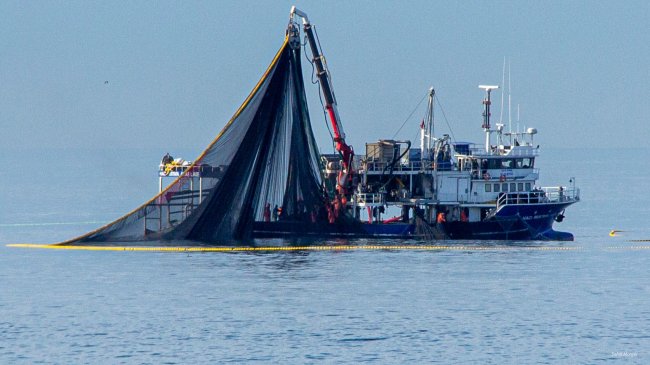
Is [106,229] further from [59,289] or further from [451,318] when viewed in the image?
[451,318]

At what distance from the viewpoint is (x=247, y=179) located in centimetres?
7325

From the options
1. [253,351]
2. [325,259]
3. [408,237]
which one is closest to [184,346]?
[253,351]

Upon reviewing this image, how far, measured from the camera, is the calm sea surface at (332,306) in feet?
161

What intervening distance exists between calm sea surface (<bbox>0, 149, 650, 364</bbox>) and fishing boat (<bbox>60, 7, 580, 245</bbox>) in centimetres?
172

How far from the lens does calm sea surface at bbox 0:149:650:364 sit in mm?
49188

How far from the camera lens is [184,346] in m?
49.8

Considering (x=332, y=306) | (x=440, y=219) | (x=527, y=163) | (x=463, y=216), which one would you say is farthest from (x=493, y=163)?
(x=332, y=306)

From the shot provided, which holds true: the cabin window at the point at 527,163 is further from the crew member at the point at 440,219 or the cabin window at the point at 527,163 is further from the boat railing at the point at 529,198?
the crew member at the point at 440,219

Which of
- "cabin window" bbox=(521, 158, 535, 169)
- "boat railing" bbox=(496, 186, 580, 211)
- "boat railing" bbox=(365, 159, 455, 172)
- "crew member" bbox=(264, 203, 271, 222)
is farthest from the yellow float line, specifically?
"cabin window" bbox=(521, 158, 535, 169)

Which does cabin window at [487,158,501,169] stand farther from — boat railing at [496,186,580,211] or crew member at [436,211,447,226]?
crew member at [436,211,447,226]

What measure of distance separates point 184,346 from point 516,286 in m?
20.9

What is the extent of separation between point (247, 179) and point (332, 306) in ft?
54.0

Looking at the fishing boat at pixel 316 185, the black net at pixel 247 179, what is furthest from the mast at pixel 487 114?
the black net at pixel 247 179

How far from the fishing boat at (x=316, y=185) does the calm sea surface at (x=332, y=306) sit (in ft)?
5.65
